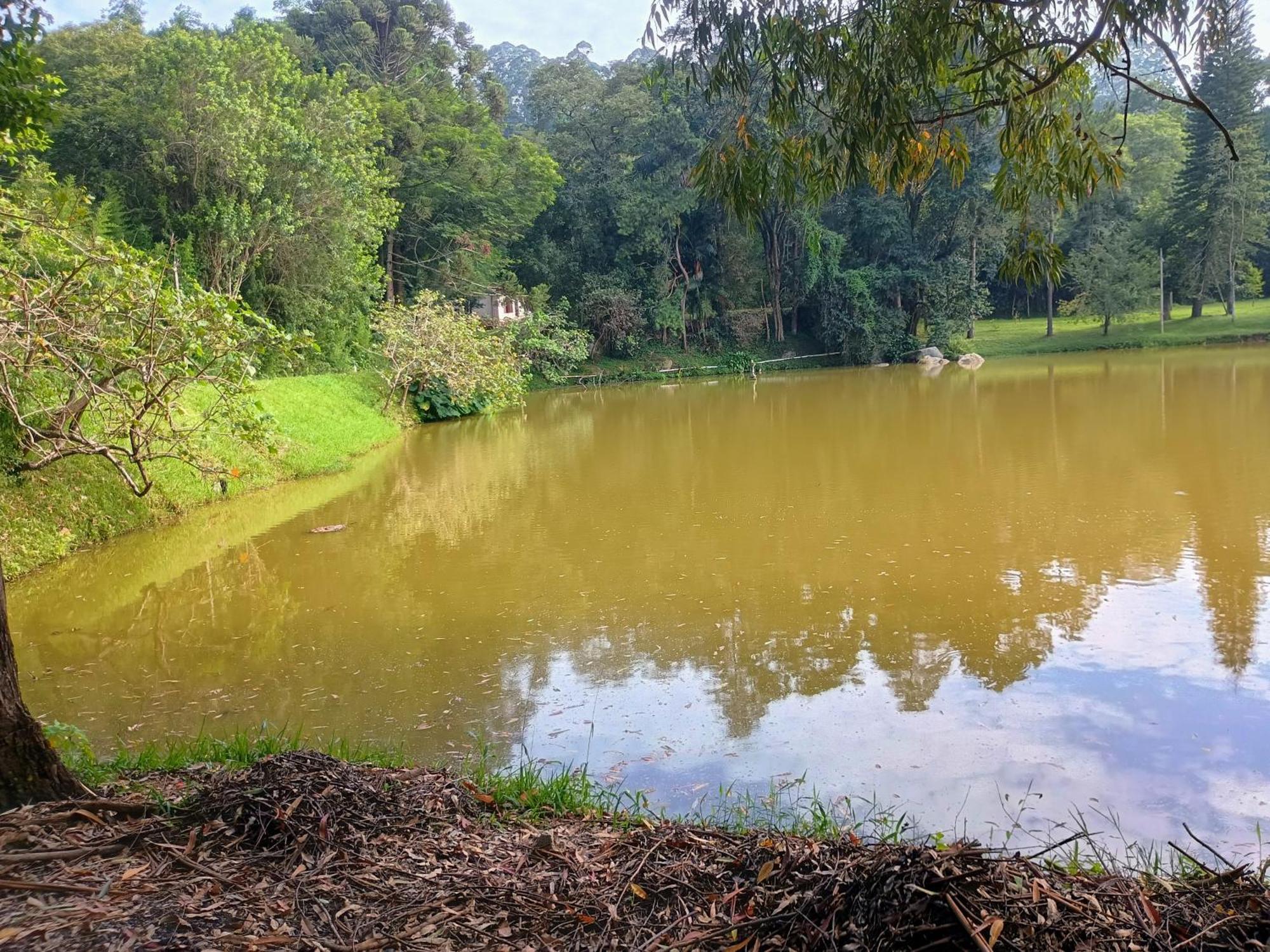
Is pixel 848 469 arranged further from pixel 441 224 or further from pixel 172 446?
pixel 441 224

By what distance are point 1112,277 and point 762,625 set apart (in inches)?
1308

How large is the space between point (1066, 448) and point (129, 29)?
26579 millimetres

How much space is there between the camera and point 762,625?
6043 mm

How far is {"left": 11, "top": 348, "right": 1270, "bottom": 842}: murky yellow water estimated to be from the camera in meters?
4.16

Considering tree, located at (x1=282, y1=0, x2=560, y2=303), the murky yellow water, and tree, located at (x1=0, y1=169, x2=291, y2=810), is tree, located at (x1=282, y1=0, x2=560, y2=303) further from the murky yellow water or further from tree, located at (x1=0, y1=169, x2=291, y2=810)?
tree, located at (x1=0, y1=169, x2=291, y2=810)

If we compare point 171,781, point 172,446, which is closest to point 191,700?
point 171,781

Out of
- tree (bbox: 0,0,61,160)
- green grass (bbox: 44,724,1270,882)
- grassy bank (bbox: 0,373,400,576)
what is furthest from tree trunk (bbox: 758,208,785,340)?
green grass (bbox: 44,724,1270,882)

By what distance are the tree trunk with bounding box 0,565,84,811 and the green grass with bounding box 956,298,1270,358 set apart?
117 feet

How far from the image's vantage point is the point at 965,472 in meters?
11.1

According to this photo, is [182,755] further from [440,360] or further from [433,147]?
[433,147]

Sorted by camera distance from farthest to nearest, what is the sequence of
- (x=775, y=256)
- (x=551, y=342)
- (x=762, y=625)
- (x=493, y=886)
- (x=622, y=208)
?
(x=775, y=256) → (x=622, y=208) → (x=551, y=342) → (x=762, y=625) → (x=493, y=886)

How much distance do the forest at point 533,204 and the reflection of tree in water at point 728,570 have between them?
4554mm

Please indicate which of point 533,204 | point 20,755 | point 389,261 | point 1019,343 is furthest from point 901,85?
point 1019,343

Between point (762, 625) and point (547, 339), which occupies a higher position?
point (547, 339)
